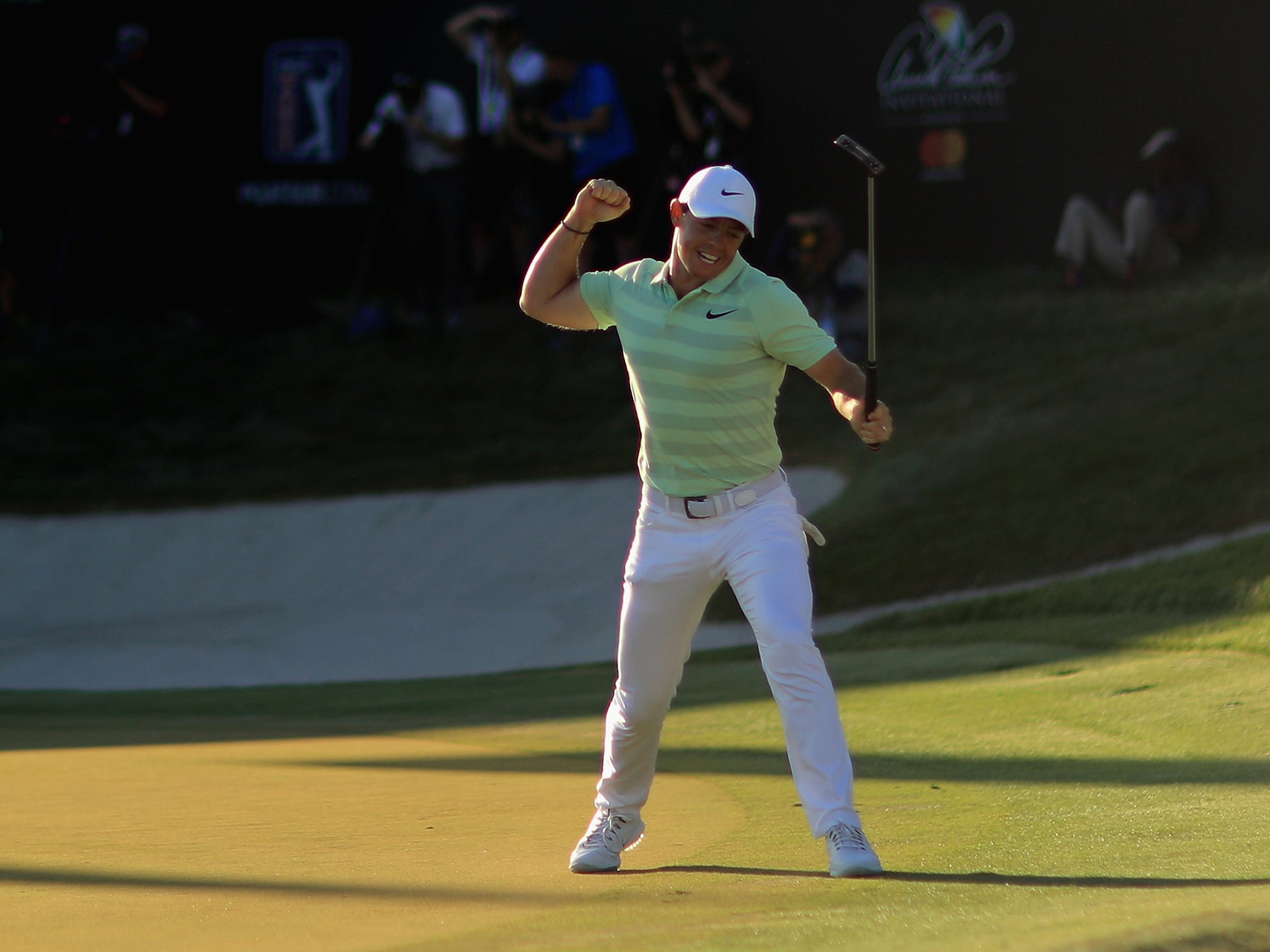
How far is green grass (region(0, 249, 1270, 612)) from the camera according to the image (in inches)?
389

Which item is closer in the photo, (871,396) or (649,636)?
(871,396)

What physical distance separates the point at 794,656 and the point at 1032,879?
72 cm

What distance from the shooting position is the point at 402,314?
53.9 feet

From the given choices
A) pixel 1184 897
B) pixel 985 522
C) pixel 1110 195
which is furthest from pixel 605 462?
pixel 1184 897

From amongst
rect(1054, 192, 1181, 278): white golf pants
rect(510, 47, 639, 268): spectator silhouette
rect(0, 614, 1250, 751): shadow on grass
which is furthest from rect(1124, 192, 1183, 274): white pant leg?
rect(0, 614, 1250, 751): shadow on grass

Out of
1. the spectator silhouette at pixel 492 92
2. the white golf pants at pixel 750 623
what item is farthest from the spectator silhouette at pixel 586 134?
the white golf pants at pixel 750 623

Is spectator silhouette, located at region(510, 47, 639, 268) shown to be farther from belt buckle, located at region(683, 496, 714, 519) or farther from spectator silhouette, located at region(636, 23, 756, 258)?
belt buckle, located at region(683, 496, 714, 519)

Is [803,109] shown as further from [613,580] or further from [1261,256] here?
[613,580]

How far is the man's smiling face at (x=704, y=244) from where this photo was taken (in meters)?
3.82

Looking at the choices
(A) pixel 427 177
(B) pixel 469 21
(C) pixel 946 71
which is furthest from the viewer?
(B) pixel 469 21

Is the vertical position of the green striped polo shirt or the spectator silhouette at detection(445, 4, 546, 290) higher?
the green striped polo shirt

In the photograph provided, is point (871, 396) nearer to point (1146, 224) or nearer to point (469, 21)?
point (1146, 224)

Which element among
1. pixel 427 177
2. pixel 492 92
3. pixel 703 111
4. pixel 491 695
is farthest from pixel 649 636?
pixel 492 92

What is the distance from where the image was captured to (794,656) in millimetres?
3730
